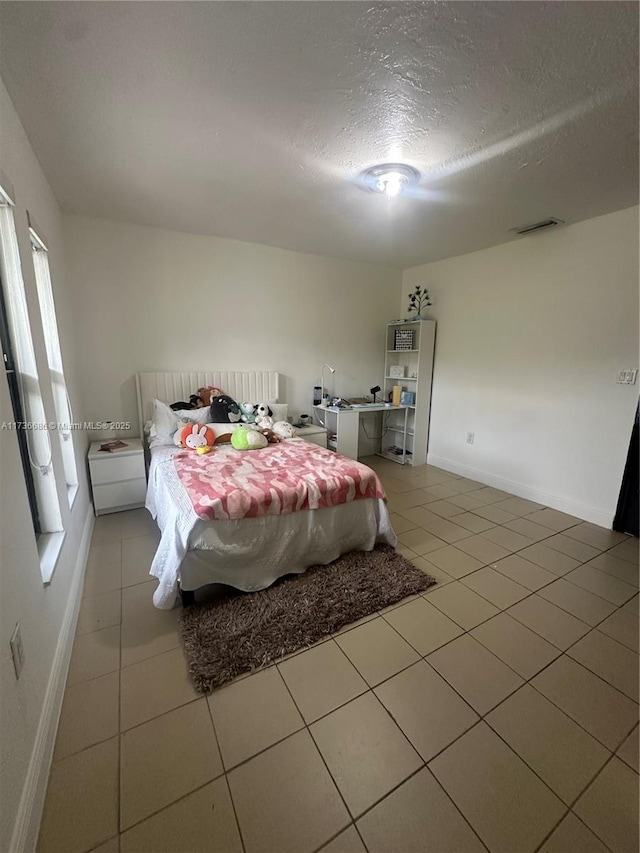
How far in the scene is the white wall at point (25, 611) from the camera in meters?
0.94

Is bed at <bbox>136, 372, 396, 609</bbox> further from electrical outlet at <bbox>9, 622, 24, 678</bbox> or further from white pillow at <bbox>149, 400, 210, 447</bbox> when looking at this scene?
electrical outlet at <bbox>9, 622, 24, 678</bbox>

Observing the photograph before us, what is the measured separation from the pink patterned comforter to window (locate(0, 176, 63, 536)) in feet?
2.16

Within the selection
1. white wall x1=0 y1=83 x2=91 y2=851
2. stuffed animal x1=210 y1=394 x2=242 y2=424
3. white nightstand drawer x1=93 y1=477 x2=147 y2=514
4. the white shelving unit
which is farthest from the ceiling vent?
white nightstand drawer x1=93 y1=477 x2=147 y2=514

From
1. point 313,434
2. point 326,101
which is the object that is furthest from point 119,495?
point 326,101

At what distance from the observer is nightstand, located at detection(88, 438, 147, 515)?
→ 9.30 ft

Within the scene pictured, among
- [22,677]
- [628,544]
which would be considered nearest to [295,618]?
[22,677]

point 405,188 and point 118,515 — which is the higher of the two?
point 405,188

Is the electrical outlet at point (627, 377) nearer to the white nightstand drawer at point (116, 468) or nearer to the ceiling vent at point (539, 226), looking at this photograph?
the ceiling vent at point (539, 226)

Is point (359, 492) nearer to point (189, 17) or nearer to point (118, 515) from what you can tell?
point (118, 515)

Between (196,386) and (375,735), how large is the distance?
10.1 feet

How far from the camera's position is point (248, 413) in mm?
3451

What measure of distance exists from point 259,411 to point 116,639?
213cm

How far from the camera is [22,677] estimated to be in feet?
3.43

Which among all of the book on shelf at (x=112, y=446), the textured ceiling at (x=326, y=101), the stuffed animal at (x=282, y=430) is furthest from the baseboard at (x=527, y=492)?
the book on shelf at (x=112, y=446)
